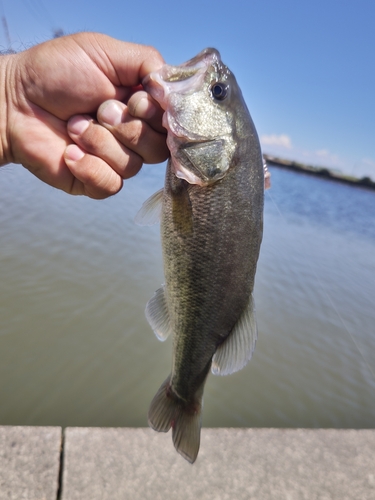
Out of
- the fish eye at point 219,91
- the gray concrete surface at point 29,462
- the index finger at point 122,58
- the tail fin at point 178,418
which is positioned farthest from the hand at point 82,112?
the gray concrete surface at point 29,462

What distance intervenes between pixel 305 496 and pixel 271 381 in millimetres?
2081

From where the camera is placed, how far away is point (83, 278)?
5.75 m

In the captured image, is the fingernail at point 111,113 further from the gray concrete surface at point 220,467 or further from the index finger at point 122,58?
the gray concrete surface at point 220,467

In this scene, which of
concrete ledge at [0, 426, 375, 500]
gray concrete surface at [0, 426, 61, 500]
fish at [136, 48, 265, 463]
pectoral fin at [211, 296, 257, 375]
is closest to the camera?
fish at [136, 48, 265, 463]

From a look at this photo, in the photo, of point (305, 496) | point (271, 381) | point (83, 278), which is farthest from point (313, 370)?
point (83, 278)

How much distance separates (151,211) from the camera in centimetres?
182

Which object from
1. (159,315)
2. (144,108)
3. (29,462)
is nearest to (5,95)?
(144,108)

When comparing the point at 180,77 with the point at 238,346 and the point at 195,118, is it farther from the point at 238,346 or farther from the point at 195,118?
the point at 238,346

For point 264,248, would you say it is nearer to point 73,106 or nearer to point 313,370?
point 313,370

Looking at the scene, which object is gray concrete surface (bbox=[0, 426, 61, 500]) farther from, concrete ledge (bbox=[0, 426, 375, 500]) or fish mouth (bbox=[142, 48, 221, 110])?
fish mouth (bbox=[142, 48, 221, 110])

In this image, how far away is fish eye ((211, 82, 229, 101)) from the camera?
5.40 ft

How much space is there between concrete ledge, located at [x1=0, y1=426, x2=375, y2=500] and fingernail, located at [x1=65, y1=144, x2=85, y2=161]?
188 cm

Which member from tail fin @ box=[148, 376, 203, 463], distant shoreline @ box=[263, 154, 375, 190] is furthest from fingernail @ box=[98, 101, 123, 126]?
distant shoreline @ box=[263, 154, 375, 190]

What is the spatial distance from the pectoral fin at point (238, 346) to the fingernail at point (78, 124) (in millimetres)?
1191
